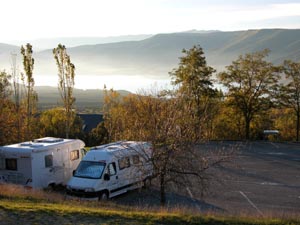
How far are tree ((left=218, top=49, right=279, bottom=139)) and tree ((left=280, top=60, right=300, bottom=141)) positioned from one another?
1349 millimetres

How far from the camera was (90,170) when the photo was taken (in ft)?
57.6

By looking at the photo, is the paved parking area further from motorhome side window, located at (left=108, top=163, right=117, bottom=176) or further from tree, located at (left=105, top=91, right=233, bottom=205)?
motorhome side window, located at (left=108, top=163, right=117, bottom=176)

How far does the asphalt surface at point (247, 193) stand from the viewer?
16.9 metres

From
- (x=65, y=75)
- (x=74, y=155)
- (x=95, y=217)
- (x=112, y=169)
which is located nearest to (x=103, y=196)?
(x=112, y=169)

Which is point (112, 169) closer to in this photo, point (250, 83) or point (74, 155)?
point (74, 155)

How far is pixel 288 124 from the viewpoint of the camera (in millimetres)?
54594

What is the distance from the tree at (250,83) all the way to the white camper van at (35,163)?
23581 millimetres

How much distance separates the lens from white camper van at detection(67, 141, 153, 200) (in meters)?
16.9

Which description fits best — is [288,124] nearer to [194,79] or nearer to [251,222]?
[194,79]

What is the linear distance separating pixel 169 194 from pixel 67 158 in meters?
4.99

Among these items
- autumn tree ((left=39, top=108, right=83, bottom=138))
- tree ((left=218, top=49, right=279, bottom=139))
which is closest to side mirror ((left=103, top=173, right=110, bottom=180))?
tree ((left=218, top=49, right=279, bottom=139))

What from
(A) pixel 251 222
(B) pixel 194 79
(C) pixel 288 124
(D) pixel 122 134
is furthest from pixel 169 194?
(C) pixel 288 124

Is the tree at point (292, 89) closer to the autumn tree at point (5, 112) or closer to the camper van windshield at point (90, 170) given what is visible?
the autumn tree at point (5, 112)

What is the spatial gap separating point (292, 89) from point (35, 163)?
29137 mm
